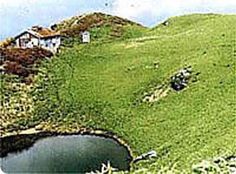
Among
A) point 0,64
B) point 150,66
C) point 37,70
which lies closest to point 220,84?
point 150,66

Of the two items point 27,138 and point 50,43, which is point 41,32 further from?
point 27,138

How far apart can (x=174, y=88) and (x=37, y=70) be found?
13674mm

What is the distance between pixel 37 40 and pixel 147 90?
19913mm

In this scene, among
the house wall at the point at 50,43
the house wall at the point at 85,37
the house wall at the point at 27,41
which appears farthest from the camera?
the house wall at the point at 85,37

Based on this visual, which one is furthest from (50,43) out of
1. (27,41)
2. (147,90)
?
(147,90)

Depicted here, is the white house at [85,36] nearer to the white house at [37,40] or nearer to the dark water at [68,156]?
the white house at [37,40]

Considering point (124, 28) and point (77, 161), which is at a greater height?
point (124, 28)

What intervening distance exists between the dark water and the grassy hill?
1.30 m

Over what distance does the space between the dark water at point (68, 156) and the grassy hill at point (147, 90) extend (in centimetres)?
130

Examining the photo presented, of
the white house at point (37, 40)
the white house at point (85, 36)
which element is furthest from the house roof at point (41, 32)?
the white house at point (85, 36)

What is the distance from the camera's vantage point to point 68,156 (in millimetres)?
32625

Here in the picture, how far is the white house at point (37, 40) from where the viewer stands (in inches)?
2270

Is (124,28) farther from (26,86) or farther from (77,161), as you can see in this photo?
(77,161)

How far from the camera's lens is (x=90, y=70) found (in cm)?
4775
